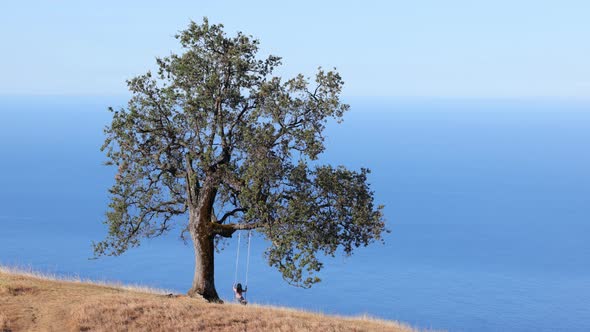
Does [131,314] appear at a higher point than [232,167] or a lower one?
lower

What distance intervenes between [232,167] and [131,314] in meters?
8.10

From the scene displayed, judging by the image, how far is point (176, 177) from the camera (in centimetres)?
3438

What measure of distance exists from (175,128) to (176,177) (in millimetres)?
2920

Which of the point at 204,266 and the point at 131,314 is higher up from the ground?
the point at 204,266

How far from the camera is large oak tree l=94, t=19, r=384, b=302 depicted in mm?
29656

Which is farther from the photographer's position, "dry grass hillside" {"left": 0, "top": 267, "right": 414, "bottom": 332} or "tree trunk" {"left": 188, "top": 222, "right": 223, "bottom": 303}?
"tree trunk" {"left": 188, "top": 222, "right": 223, "bottom": 303}

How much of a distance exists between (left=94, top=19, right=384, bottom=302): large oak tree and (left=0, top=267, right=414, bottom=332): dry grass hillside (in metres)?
2.20

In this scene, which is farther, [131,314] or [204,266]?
[204,266]

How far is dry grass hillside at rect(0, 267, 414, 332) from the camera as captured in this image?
27.1m

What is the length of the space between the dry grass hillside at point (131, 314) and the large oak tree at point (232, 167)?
86.6 inches

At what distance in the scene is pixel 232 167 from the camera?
3083 cm

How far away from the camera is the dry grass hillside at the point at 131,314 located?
2712 cm

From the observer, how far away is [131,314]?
28234 millimetres

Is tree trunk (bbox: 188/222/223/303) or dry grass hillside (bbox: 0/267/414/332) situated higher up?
tree trunk (bbox: 188/222/223/303)
